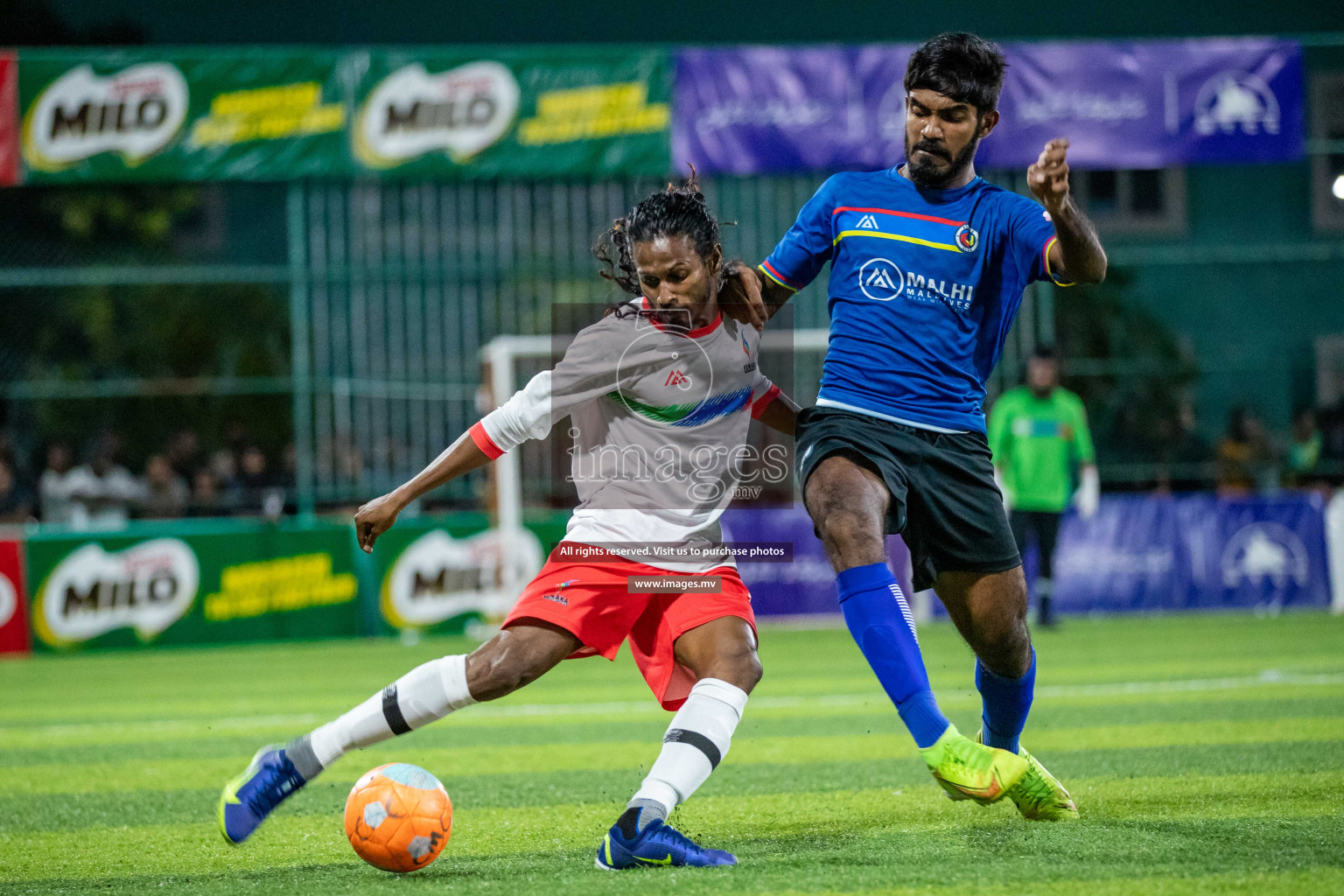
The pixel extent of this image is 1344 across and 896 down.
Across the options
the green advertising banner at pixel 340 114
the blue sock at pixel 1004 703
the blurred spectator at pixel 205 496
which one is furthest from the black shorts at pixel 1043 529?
the blue sock at pixel 1004 703

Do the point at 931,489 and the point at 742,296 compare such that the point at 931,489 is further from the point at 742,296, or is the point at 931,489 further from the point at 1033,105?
the point at 1033,105

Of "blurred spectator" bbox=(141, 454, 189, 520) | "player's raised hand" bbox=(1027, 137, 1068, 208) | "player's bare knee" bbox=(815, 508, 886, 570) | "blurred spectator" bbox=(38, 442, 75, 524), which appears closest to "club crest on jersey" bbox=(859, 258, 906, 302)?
"player's raised hand" bbox=(1027, 137, 1068, 208)

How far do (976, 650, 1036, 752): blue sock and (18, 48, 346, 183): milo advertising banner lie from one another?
10.6m

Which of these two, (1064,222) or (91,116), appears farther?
(91,116)

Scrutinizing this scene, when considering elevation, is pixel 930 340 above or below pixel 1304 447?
above

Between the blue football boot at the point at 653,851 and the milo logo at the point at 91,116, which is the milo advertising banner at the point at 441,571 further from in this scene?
the blue football boot at the point at 653,851

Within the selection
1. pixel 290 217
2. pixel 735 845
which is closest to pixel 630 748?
pixel 735 845

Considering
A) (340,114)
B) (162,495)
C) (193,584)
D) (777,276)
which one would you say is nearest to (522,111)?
(340,114)

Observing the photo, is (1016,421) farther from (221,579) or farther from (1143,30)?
(1143,30)

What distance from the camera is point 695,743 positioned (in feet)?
12.2

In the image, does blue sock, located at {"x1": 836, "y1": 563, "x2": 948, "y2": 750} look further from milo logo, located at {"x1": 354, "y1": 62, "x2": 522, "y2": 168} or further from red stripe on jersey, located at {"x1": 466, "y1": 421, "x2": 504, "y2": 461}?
milo logo, located at {"x1": 354, "y1": 62, "x2": 522, "y2": 168}

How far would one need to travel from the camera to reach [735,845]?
4027 mm

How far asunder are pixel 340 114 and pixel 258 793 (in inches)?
424

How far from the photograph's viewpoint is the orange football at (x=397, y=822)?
147 inches
